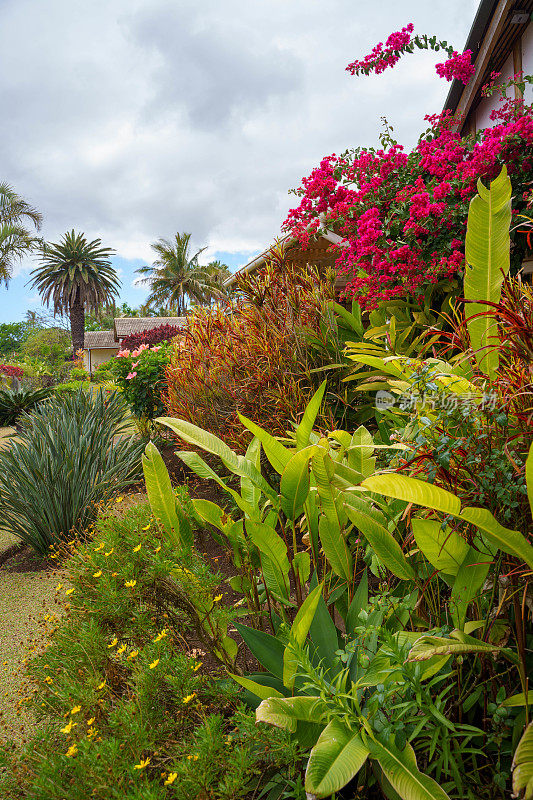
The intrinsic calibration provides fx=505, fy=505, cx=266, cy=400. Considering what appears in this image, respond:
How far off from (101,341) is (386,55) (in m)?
49.5

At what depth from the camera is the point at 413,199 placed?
12.9 ft

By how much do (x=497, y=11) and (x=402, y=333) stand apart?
4.26 metres

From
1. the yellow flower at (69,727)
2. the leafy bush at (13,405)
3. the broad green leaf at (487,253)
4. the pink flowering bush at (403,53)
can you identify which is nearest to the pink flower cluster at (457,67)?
the pink flowering bush at (403,53)

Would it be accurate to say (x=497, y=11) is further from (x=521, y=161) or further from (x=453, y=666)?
(x=453, y=666)

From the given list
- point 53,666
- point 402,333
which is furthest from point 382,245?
point 53,666

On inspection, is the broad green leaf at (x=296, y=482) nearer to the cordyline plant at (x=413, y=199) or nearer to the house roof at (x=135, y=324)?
the cordyline plant at (x=413, y=199)

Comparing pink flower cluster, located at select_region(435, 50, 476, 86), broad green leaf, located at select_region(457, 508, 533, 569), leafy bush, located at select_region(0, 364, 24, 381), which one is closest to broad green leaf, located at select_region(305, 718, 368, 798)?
broad green leaf, located at select_region(457, 508, 533, 569)

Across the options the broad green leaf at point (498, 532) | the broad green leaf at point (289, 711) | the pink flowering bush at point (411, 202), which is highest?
the pink flowering bush at point (411, 202)

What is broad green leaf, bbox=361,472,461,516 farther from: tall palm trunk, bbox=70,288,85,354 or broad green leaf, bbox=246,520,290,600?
tall palm trunk, bbox=70,288,85,354

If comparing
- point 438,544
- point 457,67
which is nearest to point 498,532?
point 438,544

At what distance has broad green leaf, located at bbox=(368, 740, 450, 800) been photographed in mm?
1253

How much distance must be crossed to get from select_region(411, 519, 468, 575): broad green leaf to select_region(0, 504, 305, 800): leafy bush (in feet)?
2.29

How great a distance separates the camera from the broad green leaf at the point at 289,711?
1.36 meters

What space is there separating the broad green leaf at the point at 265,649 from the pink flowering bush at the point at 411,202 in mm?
2974
